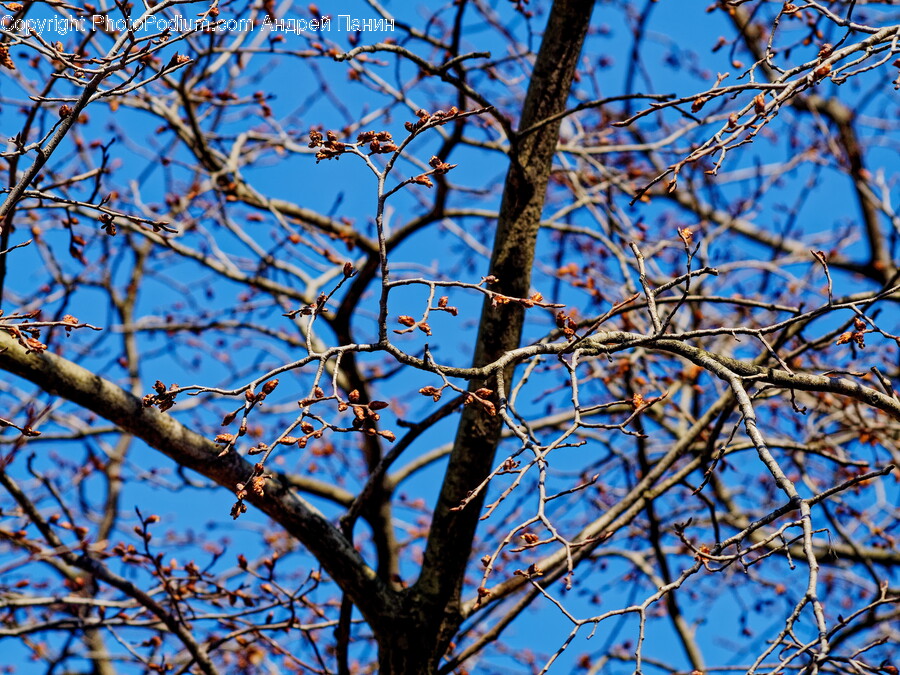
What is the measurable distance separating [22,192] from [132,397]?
0.91 meters

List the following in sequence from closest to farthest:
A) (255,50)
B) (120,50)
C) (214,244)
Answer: (120,50), (255,50), (214,244)

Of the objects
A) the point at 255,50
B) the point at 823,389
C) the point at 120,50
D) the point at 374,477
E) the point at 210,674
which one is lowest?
the point at 210,674

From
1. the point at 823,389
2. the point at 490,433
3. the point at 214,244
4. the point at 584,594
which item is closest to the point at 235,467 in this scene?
the point at 490,433

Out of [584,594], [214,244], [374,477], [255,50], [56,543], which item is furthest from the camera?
→ [584,594]

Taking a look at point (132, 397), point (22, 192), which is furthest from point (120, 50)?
point (132, 397)

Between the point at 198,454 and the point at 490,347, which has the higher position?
the point at 490,347

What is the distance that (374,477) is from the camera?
139 inches

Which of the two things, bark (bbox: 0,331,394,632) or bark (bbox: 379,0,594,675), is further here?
bark (bbox: 379,0,594,675)

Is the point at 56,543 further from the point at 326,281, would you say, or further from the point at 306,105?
the point at 306,105

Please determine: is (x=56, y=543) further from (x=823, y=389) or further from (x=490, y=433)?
(x=823, y=389)

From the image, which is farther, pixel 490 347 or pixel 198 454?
pixel 490 347

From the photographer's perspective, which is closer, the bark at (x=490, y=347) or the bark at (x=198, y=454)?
the bark at (x=198, y=454)

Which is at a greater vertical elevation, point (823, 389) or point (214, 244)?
point (214, 244)

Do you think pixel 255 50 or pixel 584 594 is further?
pixel 584 594
